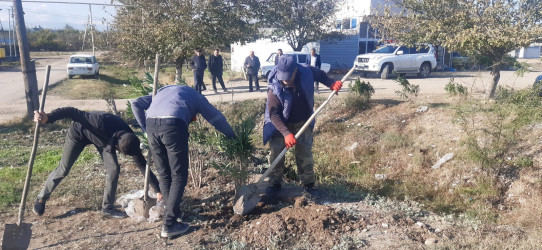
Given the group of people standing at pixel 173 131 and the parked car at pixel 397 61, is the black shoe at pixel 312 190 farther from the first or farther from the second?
the parked car at pixel 397 61

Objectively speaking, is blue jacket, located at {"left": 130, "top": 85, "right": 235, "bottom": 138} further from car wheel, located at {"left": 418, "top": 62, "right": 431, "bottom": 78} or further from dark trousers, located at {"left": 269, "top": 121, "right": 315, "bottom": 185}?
car wheel, located at {"left": 418, "top": 62, "right": 431, "bottom": 78}

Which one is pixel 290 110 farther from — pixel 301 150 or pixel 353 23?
pixel 353 23

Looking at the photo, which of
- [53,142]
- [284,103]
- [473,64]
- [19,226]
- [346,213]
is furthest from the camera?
[53,142]

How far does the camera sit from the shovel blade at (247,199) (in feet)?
15.6

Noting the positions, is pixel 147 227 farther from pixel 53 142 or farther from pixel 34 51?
pixel 34 51

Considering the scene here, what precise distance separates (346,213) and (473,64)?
569cm

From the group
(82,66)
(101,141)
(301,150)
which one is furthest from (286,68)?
(82,66)

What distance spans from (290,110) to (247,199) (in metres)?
1.11

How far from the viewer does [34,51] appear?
179ft

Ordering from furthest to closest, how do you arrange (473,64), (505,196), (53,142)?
1. (53,142)
2. (473,64)
3. (505,196)

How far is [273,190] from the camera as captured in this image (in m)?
5.37

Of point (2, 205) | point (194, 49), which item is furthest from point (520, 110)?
Answer: point (194, 49)

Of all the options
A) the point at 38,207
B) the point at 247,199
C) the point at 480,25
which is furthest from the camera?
the point at 480,25

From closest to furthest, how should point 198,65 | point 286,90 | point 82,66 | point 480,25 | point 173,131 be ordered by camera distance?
point 173,131 → point 286,90 → point 480,25 → point 198,65 → point 82,66
